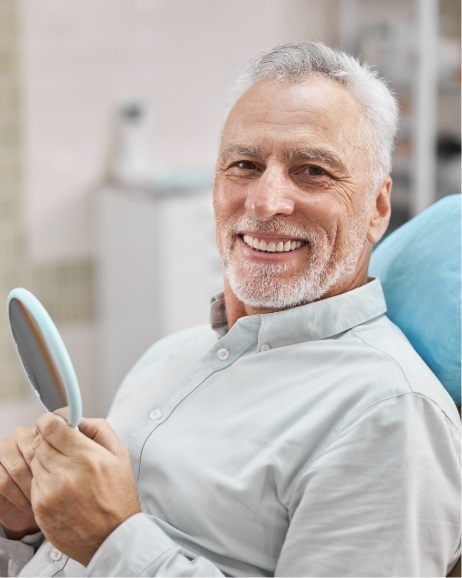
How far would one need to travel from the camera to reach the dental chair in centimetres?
142

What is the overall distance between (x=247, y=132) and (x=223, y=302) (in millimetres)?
331

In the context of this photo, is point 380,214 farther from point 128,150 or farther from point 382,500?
point 128,150

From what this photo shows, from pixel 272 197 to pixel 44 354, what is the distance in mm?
434

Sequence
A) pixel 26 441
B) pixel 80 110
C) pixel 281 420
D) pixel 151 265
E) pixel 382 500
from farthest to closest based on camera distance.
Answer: pixel 80 110 → pixel 151 265 → pixel 26 441 → pixel 281 420 → pixel 382 500

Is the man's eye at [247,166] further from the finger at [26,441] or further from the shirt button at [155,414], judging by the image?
the finger at [26,441]

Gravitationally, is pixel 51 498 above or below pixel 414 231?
below

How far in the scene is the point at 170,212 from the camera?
333 centimetres

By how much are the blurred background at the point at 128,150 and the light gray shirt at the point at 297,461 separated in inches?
77.2

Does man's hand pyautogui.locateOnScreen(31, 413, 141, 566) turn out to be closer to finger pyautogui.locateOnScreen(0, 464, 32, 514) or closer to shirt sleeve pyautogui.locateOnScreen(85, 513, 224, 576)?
shirt sleeve pyautogui.locateOnScreen(85, 513, 224, 576)

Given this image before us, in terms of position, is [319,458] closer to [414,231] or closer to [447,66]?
[414,231]

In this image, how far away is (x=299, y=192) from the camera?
1427 millimetres

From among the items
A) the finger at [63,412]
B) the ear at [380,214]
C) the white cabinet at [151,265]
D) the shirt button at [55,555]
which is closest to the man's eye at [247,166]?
the ear at [380,214]

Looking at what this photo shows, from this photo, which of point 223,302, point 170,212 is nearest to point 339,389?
point 223,302

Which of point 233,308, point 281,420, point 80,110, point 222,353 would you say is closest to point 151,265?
point 80,110
